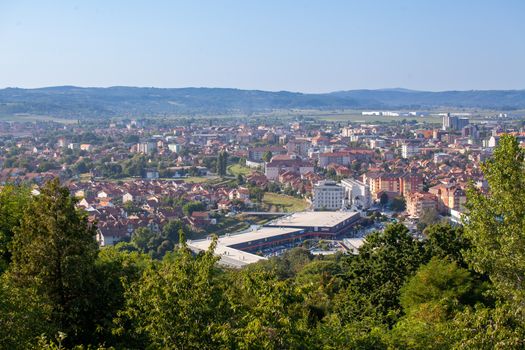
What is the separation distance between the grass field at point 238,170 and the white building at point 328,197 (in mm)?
8141

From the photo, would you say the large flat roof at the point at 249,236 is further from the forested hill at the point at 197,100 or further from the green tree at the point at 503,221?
the forested hill at the point at 197,100

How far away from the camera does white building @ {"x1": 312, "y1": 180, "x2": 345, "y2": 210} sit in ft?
90.6

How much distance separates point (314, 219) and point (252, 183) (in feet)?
25.8

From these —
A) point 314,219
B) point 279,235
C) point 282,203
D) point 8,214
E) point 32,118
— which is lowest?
point 282,203

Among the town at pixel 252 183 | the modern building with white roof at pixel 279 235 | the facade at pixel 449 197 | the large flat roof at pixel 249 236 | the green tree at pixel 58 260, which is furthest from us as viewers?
the facade at pixel 449 197

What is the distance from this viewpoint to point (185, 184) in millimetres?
30656

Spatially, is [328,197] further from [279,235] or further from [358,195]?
[279,235]

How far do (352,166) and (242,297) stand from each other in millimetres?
33867

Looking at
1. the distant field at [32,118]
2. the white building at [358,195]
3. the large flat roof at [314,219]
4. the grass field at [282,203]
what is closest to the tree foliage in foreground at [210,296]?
the large flat roof at [314,219]

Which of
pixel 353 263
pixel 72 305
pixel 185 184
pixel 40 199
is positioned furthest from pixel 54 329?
pixel 185 184

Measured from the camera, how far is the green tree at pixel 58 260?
473cm

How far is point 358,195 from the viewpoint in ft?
94.7

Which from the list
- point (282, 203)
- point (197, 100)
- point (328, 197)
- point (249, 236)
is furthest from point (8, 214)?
point (197, 100)

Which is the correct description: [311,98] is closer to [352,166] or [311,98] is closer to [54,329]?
[352,166]
